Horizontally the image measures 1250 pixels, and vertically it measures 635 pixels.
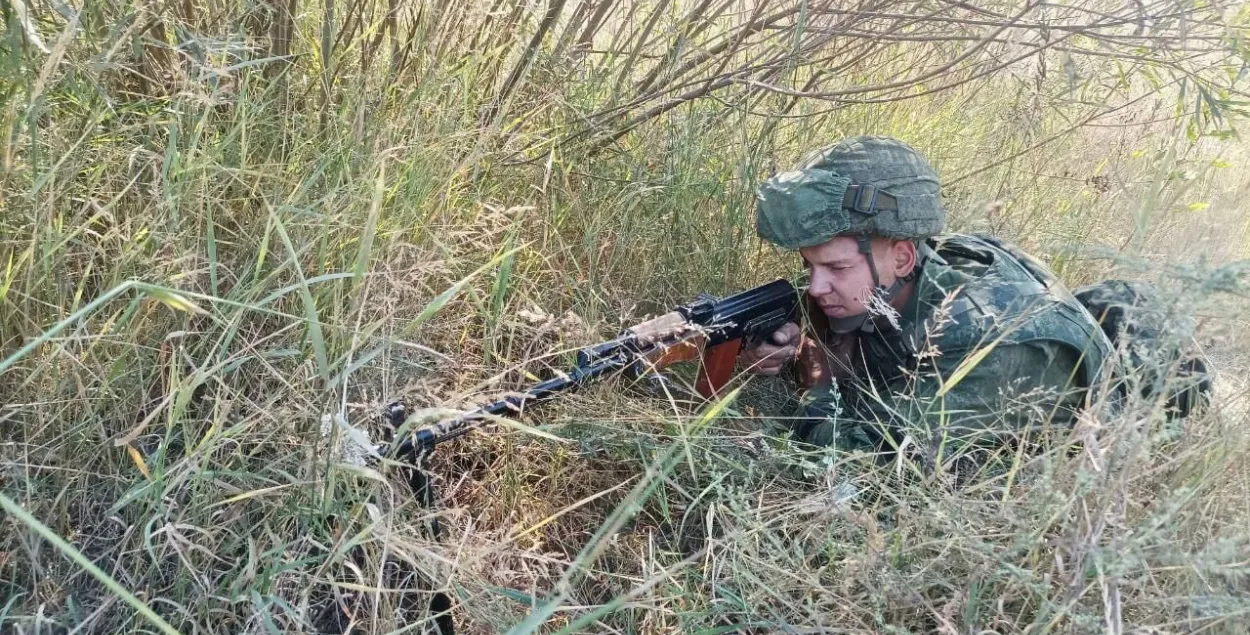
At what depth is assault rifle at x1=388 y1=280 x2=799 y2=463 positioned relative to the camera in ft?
5.03

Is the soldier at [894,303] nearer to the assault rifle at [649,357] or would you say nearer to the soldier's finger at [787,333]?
the soldier's finger at [787,333]

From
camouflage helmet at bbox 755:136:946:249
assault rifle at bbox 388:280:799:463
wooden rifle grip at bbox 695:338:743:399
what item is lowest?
wooden rifle grip at bbox 695:338:743:399

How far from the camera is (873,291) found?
2117 millimetres

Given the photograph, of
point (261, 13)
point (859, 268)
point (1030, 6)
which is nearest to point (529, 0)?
point (261, 13)

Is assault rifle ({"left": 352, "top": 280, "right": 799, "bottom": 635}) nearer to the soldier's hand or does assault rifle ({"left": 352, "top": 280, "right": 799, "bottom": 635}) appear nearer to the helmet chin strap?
the soldier's hand

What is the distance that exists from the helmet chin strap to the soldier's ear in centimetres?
2

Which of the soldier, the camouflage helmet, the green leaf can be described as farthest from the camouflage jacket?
the green leaf

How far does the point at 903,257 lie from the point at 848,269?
0.17 meters

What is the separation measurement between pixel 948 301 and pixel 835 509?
0.43 metres

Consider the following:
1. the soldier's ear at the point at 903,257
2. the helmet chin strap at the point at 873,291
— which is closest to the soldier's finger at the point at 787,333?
the helmet chin strap at the point at 873,291

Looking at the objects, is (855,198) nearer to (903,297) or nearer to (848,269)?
(848,269)

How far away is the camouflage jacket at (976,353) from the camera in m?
1.82

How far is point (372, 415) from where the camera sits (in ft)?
4.81

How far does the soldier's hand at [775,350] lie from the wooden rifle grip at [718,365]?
0.11 meters
